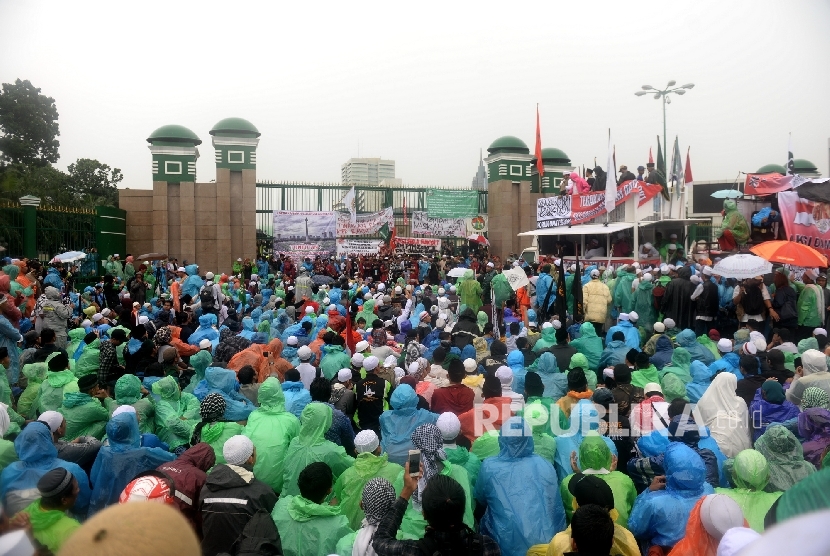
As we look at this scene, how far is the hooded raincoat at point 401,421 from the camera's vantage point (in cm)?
491

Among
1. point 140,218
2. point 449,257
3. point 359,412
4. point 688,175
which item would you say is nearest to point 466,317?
point 359,412

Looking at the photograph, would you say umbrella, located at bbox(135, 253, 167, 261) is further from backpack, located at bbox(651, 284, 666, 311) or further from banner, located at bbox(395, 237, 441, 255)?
backpack, located at bbox(651, 284, 666, 311)

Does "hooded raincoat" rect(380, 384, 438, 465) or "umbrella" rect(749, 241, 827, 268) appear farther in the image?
"umbrella" rect(749, 241, 827, 268)

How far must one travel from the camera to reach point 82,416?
17.5ft

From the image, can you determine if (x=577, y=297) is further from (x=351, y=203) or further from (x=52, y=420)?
(x=351, y=203)

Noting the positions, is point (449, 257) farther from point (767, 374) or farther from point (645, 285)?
point (767, 374)

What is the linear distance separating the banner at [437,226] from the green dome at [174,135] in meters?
8.03

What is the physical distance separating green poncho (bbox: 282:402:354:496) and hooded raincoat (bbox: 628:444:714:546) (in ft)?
6.44

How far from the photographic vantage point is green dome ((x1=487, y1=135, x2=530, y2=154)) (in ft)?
80.0

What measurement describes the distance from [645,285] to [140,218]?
54.3ft

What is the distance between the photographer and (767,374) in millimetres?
6469

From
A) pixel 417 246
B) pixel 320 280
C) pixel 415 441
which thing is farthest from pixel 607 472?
pixel 417 246

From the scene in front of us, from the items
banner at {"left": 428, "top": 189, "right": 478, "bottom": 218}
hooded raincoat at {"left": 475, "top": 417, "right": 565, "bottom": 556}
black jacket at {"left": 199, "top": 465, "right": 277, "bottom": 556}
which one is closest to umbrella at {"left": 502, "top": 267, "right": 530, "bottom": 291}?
hooded raincoat at {"left": 475, "top": 417, "right": 565, "bottom": 556}

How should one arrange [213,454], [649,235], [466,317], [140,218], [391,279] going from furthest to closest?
[140,218] < [391,279] < [649,235] < [466,317] < [213,454]
